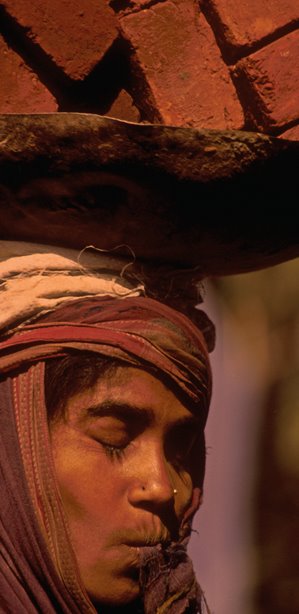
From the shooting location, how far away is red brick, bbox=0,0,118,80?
2.14 meters

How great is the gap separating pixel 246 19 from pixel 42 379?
0.98 meters

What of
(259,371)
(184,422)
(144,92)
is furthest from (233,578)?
(144,92)

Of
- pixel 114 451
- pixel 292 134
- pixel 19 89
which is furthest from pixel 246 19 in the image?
pixel 114 451

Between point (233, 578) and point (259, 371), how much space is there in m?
0.57

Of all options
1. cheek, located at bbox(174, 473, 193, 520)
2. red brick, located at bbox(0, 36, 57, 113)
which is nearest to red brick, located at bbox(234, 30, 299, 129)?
red brick, located at bbox(0, 36, 57, 113)

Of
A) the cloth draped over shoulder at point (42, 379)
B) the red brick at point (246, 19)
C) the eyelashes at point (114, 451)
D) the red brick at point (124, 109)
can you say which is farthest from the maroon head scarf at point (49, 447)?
the red brick at point (246, 19)

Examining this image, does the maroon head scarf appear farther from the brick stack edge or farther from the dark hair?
the brick stack edge

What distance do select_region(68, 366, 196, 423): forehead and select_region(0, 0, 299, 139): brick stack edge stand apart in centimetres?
61

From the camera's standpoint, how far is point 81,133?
179 centimetres

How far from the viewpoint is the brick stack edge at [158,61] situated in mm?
2143

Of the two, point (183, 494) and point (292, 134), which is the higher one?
point (292, 134)

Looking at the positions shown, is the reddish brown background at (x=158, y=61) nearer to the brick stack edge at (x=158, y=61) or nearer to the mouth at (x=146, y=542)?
the brick stack edge at (x=158, y=61)

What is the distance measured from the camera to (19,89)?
212 cm

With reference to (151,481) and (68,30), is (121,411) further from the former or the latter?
(68,30)
